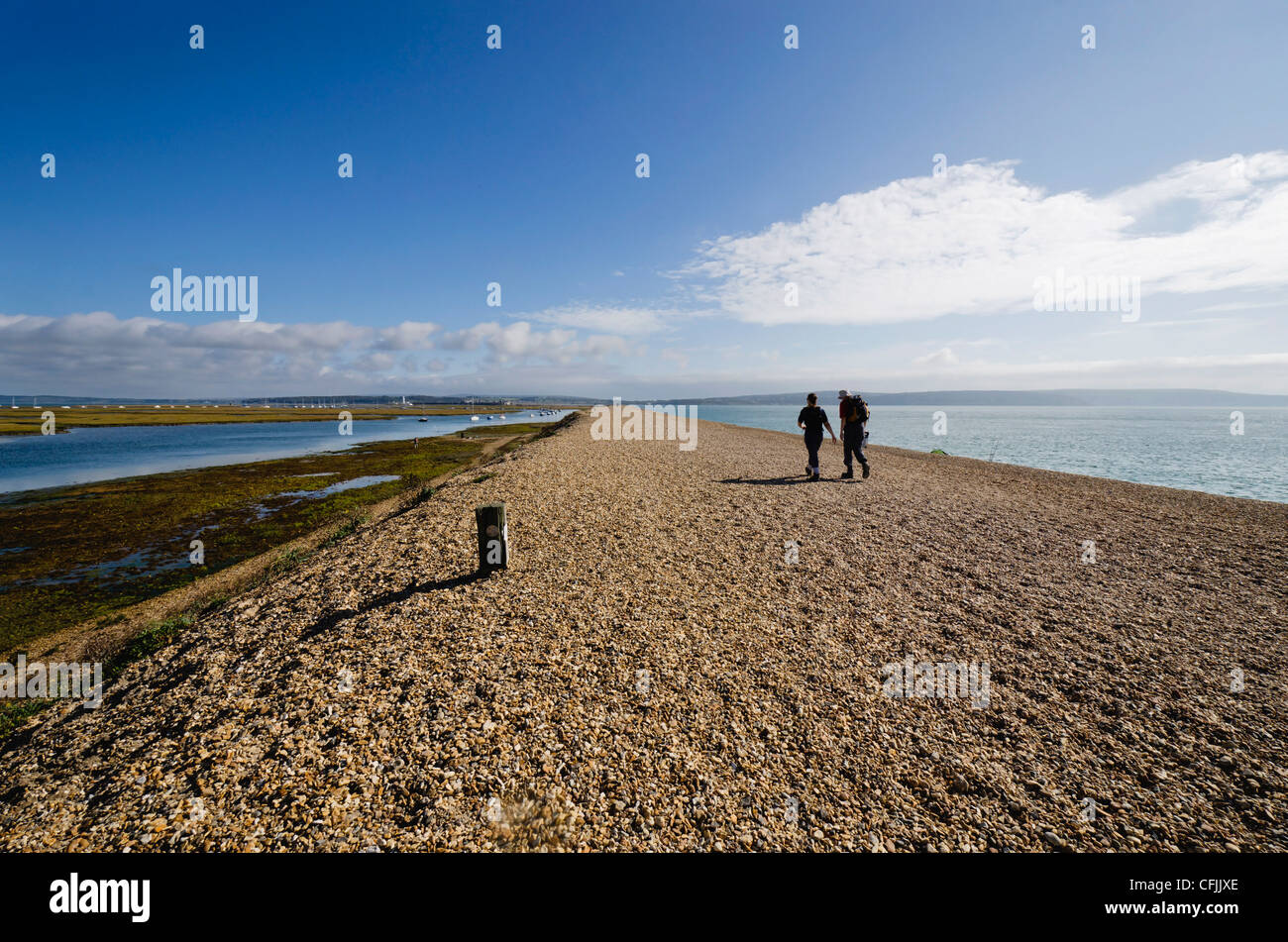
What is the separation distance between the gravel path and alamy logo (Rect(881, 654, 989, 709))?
0.24 feet

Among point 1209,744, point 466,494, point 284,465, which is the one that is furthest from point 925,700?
point 284,465

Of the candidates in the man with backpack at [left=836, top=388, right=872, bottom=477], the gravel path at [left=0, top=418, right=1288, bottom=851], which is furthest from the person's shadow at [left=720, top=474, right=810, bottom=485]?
the gravel path at [left=0, top=418, right=1288, bottom=851]

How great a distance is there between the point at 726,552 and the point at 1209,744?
7108mm

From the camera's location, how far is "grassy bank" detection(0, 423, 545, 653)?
12.8 m

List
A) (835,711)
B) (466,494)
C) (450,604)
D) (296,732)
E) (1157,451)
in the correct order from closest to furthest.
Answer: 1. (296,732)
2. (835,711)
3. (450,604)
4. (466,494)
5. (1157,451)

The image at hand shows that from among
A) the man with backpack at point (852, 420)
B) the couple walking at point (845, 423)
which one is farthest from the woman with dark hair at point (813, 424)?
the man with backpack at point (852, 420)

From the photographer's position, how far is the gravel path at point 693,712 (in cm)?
416

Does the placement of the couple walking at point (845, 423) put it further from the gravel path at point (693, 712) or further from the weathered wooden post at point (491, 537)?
the weathered wooden post at point (491, 537)

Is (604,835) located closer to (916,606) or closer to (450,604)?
(450,604)
